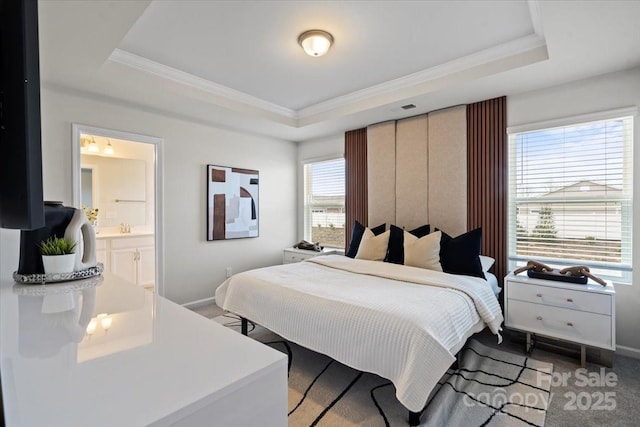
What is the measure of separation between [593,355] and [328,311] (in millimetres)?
2219

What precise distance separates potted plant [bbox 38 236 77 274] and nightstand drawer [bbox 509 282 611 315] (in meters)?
3.09

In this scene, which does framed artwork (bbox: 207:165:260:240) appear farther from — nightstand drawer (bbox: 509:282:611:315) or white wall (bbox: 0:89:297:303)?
nightstand drawer (bbox: 509:282:611:315)

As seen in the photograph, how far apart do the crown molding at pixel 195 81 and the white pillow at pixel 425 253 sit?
7.63ft

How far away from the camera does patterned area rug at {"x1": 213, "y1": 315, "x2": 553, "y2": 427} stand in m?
1.83

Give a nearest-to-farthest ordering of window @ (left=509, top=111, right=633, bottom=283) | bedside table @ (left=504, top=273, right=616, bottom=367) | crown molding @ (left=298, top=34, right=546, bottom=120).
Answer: bedside table @ (left=504, top=273, right=616, bottom=367) → crown molding @ (left=298, top=34, right=546, bottom=120) → window @ (left=509, top=111, right=633, bottom=283)

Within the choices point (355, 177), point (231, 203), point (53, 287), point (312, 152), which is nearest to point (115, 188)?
point (231, 203)

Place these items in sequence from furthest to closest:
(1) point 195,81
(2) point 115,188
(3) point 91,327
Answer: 1. (2) point 115,188
2. (1) point 195,81
3. (3) point 91,327

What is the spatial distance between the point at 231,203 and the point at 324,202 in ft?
4.79

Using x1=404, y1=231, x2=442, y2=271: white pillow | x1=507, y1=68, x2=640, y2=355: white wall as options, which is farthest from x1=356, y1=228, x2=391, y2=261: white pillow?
x1=507, y1=68, x2=640, y2=355: white wall

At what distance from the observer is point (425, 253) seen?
120 inches

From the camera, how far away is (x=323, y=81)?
326 centimetres

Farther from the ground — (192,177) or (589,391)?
(192,177)

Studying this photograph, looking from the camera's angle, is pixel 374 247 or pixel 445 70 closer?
pixel 445 70

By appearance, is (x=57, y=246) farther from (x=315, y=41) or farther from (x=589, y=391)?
(x=589, y=391)
